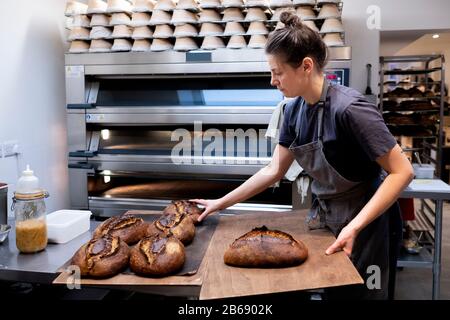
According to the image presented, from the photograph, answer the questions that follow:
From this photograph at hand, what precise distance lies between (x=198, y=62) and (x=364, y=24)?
1351 mm

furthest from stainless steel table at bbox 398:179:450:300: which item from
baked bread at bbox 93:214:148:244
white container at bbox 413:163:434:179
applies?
baked bread at bbox 93:214:148:244

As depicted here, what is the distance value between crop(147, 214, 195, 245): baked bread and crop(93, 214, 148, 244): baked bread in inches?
1.3

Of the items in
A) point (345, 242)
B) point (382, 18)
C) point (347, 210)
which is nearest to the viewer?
point (345, 242)

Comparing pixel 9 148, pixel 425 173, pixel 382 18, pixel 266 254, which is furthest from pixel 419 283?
pixel 9 148

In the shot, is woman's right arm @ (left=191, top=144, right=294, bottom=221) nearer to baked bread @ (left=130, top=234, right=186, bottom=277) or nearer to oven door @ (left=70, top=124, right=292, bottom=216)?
baked bread @ (left=130, top=234, right=186, bottom=277)

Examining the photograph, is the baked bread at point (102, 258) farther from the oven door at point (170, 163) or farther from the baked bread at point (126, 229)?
the oven door at point (170, 163)

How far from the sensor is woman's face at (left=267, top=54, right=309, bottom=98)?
1.43 metres

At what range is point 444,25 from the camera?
3262 mm

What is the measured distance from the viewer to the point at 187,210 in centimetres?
172

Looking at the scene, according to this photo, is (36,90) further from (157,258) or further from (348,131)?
(348,131)

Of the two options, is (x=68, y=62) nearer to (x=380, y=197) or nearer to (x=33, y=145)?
(x=33, y=145)

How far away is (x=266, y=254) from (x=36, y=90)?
7.35 feet

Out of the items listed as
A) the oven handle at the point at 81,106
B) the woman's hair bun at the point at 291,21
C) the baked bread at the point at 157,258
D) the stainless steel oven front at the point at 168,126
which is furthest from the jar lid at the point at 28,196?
the oven handle at the point at 81,106
